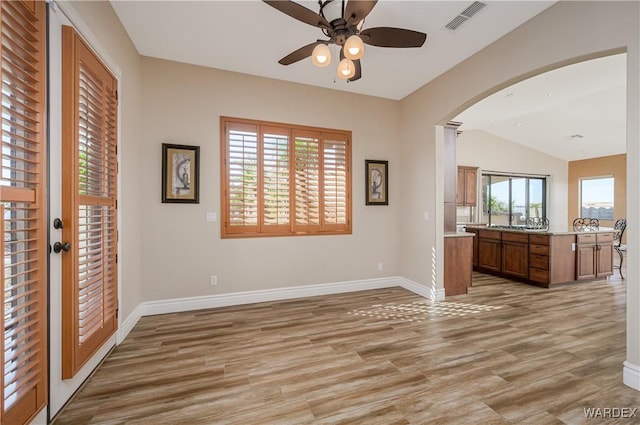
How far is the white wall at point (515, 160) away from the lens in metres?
7.65

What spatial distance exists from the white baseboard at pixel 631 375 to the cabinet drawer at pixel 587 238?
3666mm

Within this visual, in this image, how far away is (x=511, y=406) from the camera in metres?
1.90

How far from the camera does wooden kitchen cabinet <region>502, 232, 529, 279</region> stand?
5102 millimetres

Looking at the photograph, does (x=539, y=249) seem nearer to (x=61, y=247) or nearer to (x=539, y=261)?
(x=539, y=261)

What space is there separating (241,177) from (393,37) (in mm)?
2434

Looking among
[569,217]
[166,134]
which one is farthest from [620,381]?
[569,217]

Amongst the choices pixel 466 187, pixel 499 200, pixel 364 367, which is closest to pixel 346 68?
A: pixel 364 367

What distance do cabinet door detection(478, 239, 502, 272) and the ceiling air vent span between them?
14.1 feet

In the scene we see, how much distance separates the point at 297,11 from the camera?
2.10 meters

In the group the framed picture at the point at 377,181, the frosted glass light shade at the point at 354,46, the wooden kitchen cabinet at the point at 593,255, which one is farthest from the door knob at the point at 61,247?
the wooden kitchen cabinet at the point at 593,255

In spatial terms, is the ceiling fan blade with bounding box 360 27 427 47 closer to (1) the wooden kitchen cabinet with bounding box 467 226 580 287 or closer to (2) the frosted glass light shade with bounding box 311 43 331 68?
(2) the frosted glass light shade with bounding box 311 43 331 68

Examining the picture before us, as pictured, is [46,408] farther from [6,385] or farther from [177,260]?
→ [177,260]

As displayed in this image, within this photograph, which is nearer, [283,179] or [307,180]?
[283,179]

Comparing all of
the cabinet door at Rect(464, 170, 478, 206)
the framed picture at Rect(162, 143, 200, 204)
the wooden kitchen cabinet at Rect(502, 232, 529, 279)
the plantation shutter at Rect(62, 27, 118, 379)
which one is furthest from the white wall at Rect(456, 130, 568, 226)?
the plantation shutter at Rect(62, 27, 118, 379)
